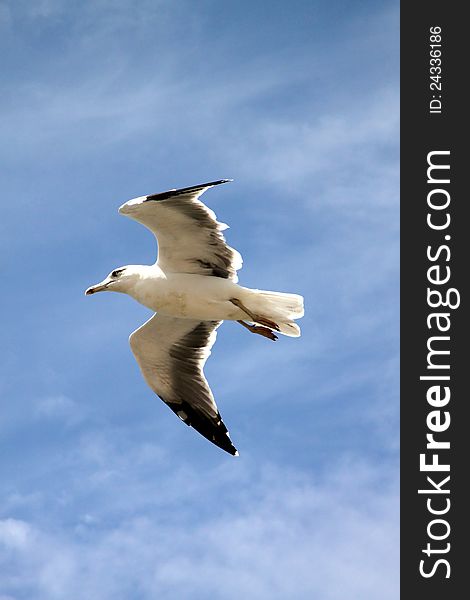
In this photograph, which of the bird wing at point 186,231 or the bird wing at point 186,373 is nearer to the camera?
the bird wing at point 186,231

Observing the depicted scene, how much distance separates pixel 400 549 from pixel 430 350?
164 cm

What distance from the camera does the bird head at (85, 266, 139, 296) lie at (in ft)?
27.1

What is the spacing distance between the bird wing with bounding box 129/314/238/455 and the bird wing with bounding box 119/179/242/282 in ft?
3.26

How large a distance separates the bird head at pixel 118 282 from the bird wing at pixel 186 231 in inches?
11.5

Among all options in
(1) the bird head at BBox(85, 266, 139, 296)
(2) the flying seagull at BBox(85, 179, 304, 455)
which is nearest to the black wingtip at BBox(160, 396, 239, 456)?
(2) the flying seagull at BBox(85, 179, 304, 455)

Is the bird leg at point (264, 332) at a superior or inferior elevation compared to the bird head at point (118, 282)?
inferior

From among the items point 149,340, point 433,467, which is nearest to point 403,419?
point 433,467

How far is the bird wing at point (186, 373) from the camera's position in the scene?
9008 mm

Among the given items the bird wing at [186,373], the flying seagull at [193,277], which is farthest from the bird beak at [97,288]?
the bird wing at [186,373]

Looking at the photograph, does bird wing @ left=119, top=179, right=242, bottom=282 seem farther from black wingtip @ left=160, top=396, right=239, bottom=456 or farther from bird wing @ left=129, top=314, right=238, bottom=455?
black wingtip @ left=160, top=396, right=239, bottom=456

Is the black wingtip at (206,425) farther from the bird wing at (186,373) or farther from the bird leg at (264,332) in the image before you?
the bird leg at (264,332)

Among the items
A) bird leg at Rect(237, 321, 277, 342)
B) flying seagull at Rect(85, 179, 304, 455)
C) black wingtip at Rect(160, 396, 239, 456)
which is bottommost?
black wingtip at Rect(160, 396, 239, 456)

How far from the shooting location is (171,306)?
26.5 ft

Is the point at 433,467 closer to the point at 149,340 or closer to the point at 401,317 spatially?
the point at 401,317
